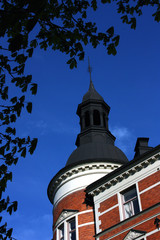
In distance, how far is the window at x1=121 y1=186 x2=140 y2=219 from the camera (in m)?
17.0

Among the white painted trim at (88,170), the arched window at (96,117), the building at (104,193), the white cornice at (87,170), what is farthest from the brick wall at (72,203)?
the arched window at (96,117)

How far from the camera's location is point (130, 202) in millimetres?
17422

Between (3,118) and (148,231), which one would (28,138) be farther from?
(148,231)

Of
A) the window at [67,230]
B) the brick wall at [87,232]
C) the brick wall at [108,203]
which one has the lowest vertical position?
the brick wall at [87,232]

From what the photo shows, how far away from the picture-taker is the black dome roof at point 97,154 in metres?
21.8

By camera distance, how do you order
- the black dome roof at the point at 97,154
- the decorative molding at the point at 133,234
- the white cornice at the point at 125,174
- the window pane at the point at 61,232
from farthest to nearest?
the black dome roof at the point at 97,154 → the window pane at the point at 61,232 → the white cornice at the point at 125,174 → the decorative molding at the point at 133,234

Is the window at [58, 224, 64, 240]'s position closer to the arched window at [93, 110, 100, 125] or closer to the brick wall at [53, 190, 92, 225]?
the brick wall at [53, 190, 92, 225]

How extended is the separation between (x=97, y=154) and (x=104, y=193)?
3914mm

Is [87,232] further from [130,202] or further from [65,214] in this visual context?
[130,202]

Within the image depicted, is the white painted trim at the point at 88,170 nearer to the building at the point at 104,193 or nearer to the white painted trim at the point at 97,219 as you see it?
the building at the point at 104,193

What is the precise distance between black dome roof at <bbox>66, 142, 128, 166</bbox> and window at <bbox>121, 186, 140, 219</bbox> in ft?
12.8

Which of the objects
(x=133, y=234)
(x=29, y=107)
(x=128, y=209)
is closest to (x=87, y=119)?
(x=128, y=209)

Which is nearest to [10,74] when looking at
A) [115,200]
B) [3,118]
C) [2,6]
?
[3,118]

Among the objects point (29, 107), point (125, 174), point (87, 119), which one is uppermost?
point (87, 119)
